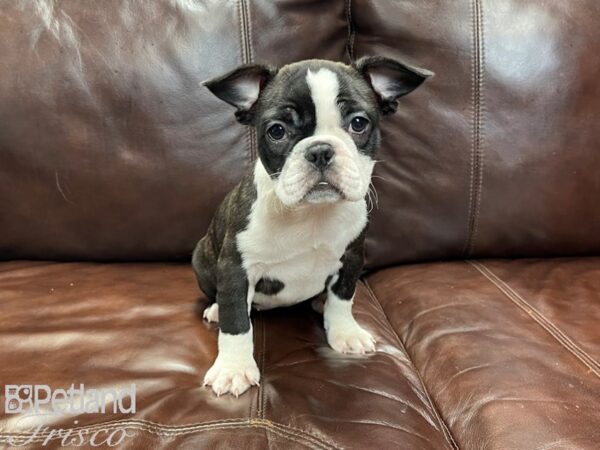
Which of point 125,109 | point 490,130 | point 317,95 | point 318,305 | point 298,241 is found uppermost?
point 317,95

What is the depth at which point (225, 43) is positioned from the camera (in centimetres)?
165

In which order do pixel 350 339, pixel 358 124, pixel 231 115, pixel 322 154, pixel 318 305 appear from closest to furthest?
pixel 322 154 → pixel 358 124 → pixel 350 339 → pixel 318 305 → pixel 231 115

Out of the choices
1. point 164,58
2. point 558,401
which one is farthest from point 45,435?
point 164,58

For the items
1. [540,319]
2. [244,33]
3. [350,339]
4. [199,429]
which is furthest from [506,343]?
[244,33]

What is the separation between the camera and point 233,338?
1.22m

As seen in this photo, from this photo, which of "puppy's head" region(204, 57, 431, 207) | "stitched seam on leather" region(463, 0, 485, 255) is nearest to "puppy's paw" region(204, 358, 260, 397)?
"puppy's head" region(204, 57, 431, 207)

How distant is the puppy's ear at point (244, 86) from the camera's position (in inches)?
47.4

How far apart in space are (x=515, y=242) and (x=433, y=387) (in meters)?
0.74

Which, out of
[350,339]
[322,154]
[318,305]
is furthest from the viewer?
[318,305]

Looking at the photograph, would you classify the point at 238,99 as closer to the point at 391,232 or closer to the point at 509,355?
the point at 391,232

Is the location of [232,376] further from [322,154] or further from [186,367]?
[322,154]

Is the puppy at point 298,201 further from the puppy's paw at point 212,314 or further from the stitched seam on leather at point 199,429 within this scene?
the stitched seam on leather at point 199,429

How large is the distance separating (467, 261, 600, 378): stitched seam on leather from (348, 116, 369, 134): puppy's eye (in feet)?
2.15

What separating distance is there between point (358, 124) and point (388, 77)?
168 mm
